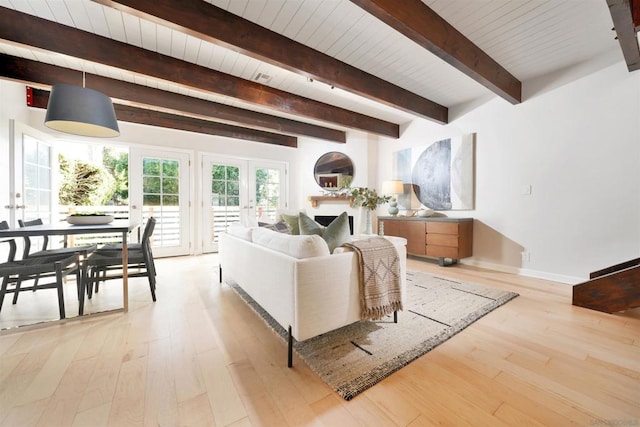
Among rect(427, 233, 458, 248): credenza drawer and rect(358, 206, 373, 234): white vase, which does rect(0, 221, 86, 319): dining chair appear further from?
rect(427, 233, 458, 248): credenza drawer

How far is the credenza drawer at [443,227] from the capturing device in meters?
3.58

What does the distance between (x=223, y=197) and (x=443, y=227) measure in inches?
161

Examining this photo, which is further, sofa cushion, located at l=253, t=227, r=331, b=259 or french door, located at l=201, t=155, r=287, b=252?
french door, located at l=201, t=155, r=287, b=252

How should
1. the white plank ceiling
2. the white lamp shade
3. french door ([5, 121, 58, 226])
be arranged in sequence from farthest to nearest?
the white lamp shade
french door ([5, 121, 58, 226])
the white plank ceiling

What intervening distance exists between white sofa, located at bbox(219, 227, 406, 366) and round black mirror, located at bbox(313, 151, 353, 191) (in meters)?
3.47

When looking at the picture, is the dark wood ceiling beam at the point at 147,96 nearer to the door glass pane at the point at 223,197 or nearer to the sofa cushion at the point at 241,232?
the door glass pane at the point at 223,197

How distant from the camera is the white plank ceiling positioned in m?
1.98

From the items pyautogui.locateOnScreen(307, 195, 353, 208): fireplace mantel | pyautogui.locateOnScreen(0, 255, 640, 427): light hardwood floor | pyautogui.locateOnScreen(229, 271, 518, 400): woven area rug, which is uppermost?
pyautogui.locateOnScreen(307, 195, 353, 208): fireplace mantel

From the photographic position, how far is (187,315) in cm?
Result: 216

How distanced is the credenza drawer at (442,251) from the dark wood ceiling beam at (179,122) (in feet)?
12.4

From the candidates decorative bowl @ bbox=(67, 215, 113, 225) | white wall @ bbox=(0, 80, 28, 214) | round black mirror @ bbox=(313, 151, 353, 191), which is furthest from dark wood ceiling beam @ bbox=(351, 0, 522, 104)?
white wall @ bbox=(0, 80, 28, 214)

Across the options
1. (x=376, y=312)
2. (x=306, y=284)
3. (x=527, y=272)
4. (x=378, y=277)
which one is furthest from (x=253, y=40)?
(x=527, y=272)

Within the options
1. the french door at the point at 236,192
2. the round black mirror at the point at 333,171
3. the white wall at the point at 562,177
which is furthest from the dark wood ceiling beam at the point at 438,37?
the french door at the point at 236,192

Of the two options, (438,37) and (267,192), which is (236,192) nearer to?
(267,192)
